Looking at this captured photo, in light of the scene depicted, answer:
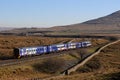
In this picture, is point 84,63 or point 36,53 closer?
point 84,63

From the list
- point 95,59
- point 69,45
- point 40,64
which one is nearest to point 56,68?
point 40,64

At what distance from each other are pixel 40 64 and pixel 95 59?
21602 millimetres

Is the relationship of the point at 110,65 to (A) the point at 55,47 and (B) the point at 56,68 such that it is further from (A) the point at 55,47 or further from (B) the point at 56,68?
(A) the point at 55,47

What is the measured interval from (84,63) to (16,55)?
1666cm

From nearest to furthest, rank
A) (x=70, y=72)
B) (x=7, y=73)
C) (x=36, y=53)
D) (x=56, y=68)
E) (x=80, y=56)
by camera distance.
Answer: (x=7, y=73) < (x=70, y=72) < (x=56, y=68) < (x=36, y=53) < (x=80, y=56)

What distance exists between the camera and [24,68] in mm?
63625

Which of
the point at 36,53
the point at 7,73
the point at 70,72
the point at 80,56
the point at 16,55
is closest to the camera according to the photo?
the point at 7,73

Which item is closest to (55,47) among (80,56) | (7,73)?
(80,56)

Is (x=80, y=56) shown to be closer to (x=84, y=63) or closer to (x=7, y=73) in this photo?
(x=84, y=63)

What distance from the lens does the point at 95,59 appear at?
87.0 m

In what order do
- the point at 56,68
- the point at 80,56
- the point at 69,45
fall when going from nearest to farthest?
1. the point at 56,68
2. the point at 80,56
3. the point at 69,45

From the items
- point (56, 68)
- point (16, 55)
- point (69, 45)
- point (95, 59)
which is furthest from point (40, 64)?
point (69, 45)

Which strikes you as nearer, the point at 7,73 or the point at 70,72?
the point at 7,73

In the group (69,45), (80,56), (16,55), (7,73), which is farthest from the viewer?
(69,45)
